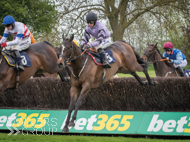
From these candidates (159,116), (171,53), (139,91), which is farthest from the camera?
(171,53)

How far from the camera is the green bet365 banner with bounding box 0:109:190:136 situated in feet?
18.1

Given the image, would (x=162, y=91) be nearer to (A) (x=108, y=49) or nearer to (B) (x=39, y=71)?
(A) (x=108, y=49)

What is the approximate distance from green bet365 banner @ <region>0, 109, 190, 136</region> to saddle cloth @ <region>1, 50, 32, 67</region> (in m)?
1.18

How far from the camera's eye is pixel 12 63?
5.72m

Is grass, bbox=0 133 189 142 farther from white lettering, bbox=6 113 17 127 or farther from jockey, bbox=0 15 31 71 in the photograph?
jockey, bbox=0 15 31 71

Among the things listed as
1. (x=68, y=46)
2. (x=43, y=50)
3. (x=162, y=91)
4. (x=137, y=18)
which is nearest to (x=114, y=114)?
(x=162, y=91)

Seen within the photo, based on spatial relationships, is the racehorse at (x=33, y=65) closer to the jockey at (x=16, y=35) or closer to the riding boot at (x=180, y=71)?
the jockey at (x=16, y=35)

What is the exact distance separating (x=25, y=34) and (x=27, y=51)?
0.41m

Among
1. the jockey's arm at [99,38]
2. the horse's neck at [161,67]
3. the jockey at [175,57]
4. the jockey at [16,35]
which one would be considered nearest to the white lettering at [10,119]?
the jockey at [16,35]

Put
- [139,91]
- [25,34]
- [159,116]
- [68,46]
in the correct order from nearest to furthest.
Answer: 1. [68,46]
2. [159,116]
3. [25,34]
4. [139,91]

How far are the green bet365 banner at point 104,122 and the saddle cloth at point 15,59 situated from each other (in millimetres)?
1177

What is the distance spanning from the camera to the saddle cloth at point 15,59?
570 cm

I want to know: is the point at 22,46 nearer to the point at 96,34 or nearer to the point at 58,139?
the point at 96,34

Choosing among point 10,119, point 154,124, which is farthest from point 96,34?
point 10,119
